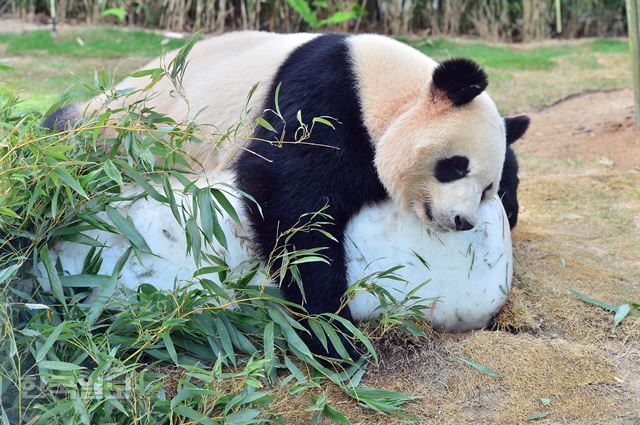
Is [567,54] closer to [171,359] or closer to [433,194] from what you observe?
[433,194]

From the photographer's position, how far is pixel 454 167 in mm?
3432

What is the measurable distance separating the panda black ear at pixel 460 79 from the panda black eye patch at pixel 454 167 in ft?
0.79

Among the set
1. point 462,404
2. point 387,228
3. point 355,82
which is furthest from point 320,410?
point 355,82

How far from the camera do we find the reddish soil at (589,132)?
6500 millimetres

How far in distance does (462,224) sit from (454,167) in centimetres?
24

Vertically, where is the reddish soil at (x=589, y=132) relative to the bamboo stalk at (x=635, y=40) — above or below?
below

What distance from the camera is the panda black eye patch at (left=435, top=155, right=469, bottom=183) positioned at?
135 inches

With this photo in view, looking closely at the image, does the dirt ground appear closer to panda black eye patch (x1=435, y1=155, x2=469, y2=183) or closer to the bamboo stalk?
panda black eye patch (x1=435, y1=155, x2=469, y2=183)

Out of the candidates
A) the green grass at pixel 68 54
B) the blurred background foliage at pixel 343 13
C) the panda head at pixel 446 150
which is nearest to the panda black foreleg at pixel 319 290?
the panda head at pixel 446 150

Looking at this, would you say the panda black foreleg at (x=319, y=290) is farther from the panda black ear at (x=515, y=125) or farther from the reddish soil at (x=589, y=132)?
the reddish soil at (x=589, y=132)

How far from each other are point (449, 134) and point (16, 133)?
183cm

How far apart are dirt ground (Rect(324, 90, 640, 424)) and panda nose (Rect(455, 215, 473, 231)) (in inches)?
19.9

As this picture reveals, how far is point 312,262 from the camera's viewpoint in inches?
135

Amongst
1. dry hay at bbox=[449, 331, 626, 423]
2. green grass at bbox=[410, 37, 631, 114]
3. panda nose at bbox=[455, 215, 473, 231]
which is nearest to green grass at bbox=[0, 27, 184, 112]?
green grass at bbox=[410, 37, 631, 114]
